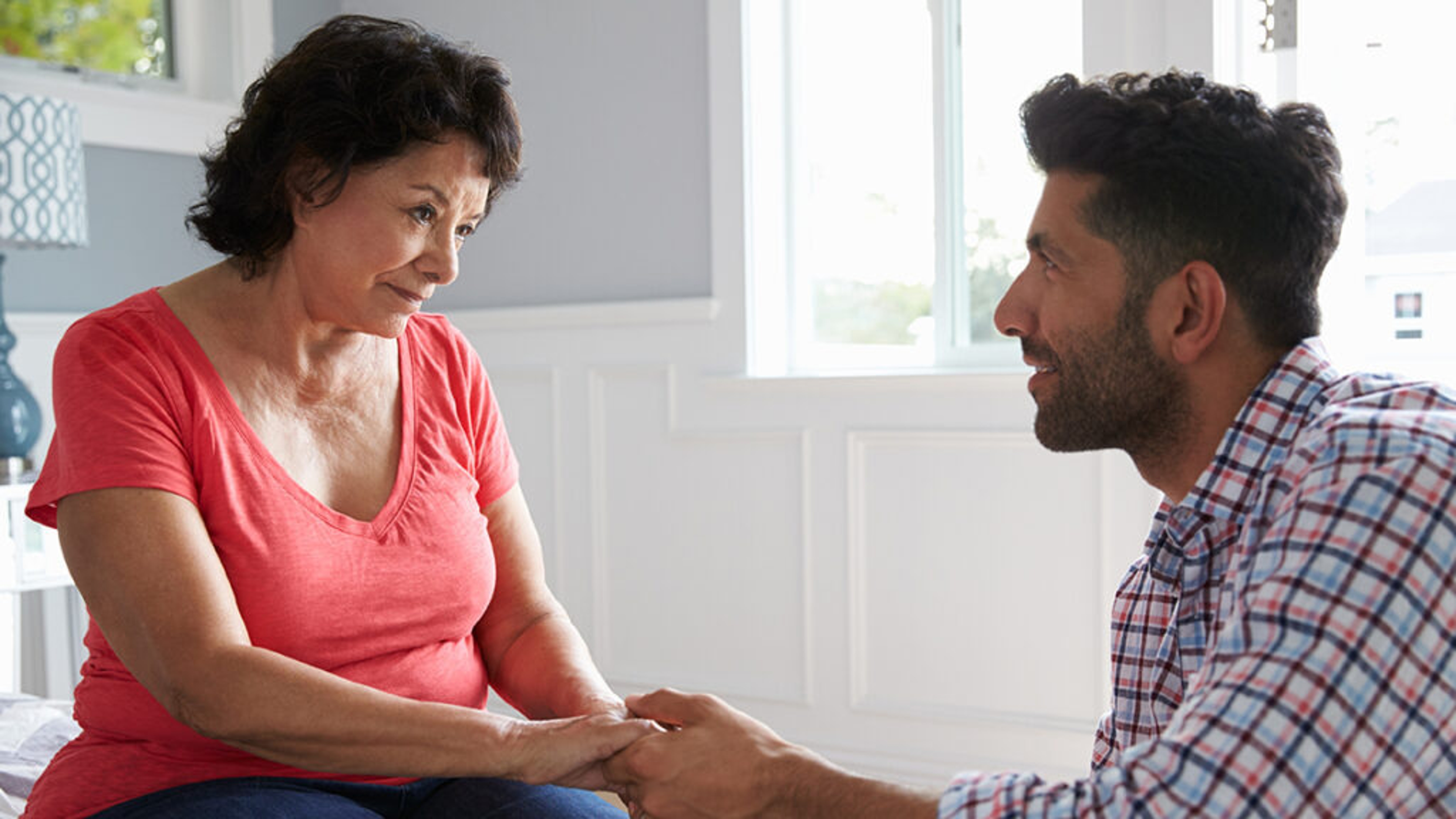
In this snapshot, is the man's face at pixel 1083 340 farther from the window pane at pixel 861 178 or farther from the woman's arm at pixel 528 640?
the window pane at pixel 861 178

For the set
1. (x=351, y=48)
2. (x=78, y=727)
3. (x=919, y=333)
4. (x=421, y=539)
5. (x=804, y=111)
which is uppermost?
(x=804, y=111)

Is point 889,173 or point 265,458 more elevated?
point 889,173

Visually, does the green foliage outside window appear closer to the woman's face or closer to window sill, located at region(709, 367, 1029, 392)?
window sill, located at region(709, 367, 1029, 392)

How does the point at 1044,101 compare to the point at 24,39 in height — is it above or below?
below

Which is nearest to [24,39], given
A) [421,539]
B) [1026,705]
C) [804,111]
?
[804,111]

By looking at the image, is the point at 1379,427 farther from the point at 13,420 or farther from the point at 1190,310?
the point at 13,420

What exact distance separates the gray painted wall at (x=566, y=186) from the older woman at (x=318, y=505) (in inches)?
70.1

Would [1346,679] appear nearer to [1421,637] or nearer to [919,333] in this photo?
[1421,637]

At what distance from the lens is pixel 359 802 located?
1.32 meters

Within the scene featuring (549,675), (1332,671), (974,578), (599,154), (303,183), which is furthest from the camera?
(599,154)

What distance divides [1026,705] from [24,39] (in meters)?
2.77

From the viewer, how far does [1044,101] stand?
4.19ft

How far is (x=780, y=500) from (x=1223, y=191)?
6.88ft

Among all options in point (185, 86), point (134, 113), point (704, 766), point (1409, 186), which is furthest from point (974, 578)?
point (185, 86)
